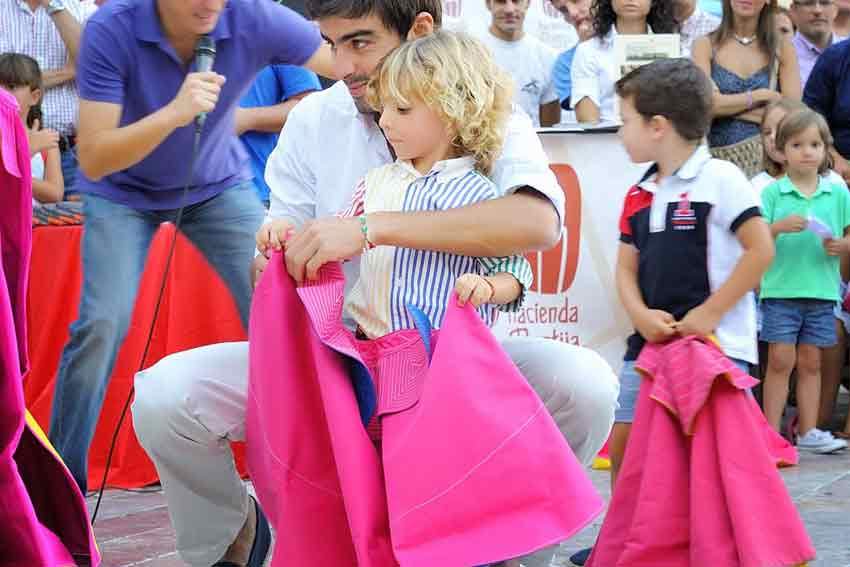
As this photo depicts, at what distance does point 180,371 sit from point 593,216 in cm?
337

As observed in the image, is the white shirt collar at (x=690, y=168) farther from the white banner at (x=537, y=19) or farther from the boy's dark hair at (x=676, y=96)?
the white banner at (x=537, y=19)

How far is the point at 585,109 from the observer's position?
704cm

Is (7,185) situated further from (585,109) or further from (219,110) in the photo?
(585,109)

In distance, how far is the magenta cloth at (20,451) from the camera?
110 inches

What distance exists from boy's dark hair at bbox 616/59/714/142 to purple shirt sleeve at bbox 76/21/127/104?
1.48 m

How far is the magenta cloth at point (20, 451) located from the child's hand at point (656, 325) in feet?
5.40

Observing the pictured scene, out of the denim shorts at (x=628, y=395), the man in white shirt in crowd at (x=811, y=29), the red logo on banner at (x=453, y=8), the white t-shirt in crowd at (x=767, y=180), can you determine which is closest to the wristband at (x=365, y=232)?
the denim shorts at (x=628, y=395)

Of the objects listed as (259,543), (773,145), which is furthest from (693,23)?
(259,543)

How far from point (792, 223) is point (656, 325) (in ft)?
8.35

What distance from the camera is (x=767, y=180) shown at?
6637 mm

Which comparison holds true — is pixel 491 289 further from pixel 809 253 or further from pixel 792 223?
pixel 809 253

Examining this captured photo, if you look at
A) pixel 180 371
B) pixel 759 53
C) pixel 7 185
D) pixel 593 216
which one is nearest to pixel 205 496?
pixel 180 371

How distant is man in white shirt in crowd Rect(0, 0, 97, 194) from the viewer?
717 cm

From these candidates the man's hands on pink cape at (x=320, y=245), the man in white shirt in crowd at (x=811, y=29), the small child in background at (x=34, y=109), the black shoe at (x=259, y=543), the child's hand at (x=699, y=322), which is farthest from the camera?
the man in white shirt in crowd at (x=811, y=29)
